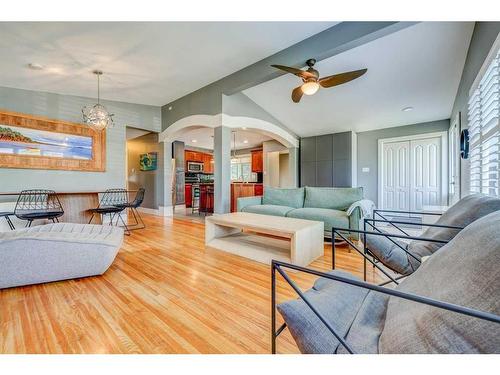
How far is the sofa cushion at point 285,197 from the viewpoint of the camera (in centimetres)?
443

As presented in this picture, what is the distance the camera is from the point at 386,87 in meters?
4.09

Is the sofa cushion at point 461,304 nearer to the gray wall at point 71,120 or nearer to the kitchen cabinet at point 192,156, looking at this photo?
the gray wall at point 71,120

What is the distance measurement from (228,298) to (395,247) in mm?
1372

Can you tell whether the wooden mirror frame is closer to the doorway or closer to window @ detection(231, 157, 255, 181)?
window @ detection(231, 157, 255, 181)

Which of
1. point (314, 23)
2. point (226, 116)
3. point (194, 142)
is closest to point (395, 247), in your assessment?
point (314, 23)

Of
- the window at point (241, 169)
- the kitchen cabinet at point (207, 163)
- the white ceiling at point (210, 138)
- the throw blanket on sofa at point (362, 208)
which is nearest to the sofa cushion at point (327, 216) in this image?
the throw blanket on sofa at point (362, 208)

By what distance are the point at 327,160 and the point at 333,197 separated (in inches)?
99.2

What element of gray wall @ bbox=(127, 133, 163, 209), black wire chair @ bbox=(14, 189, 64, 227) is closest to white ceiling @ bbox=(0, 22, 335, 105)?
black wire chair @ bbox=(14, 189, 64, 227)

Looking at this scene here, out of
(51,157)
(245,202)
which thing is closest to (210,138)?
(245,202)

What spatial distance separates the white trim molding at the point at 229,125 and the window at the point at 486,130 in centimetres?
361

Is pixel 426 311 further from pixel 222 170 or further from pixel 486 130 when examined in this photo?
pixel 222 170
